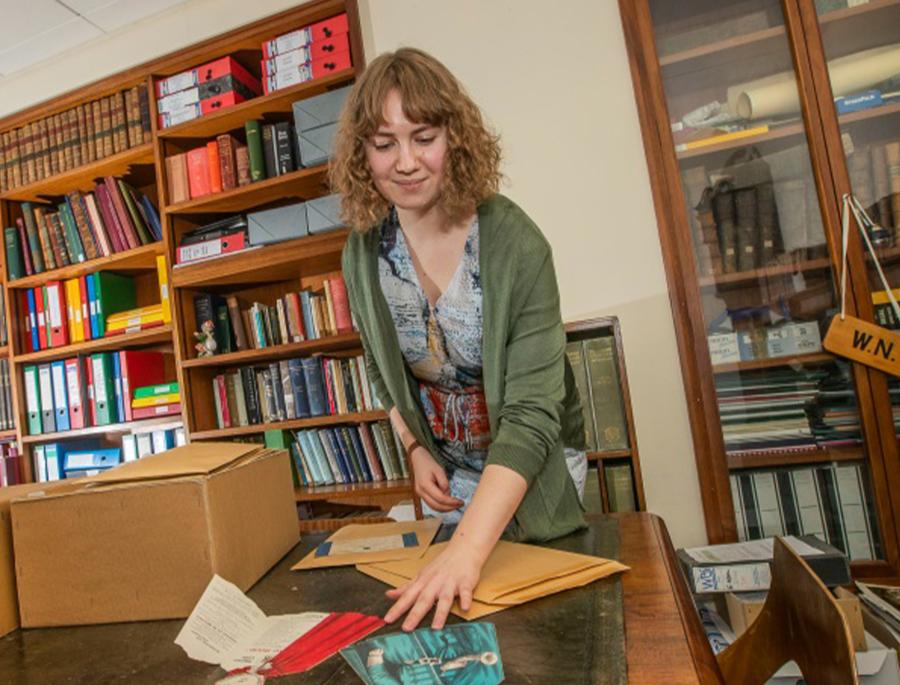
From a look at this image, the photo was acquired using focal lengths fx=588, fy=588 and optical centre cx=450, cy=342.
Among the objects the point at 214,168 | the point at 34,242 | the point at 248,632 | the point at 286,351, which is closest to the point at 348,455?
the point at 286,351

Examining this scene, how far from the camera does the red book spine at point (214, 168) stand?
2.50m

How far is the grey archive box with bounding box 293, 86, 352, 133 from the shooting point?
221 cm

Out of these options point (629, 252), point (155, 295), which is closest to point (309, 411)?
point (155, 295)

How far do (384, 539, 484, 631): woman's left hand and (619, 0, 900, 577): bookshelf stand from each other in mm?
1389

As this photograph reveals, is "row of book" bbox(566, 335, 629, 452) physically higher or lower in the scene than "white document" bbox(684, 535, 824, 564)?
higher

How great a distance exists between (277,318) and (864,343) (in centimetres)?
212

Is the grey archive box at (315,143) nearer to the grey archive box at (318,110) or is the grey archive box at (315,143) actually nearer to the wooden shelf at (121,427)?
the grey archive box at (318,110)

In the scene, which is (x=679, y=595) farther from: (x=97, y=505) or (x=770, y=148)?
(x=770, y=148)

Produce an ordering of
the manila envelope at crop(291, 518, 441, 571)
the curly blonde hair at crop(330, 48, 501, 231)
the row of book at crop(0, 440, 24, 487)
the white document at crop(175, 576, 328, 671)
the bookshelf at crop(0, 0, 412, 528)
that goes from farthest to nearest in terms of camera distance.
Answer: the row of book at crop(0, 440, 24, 487) < the bookshelf at crop(0, 0, 412, 528) < the curly blonde hair at crop(330, 48, 501, 231) < the manila envelope at crop(291, 518, 441, 571) < the white document at crop(175, 576, 328, 671)

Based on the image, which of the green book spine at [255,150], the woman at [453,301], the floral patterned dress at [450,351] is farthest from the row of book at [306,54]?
the floral patterned dress at [450,351]

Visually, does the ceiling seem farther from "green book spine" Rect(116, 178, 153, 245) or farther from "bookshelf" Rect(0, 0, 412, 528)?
"green book spine" Rect(116, 178, 153, 245)

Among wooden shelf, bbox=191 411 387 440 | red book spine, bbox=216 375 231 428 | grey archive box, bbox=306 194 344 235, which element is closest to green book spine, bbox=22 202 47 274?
red book spine, bbox=216 375 231 428

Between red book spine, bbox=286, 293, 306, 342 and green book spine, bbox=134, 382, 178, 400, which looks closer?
red book spine, bbox=286, 293, 306, 342

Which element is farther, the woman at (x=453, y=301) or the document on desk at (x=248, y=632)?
the woman at (x=453, y=301)
